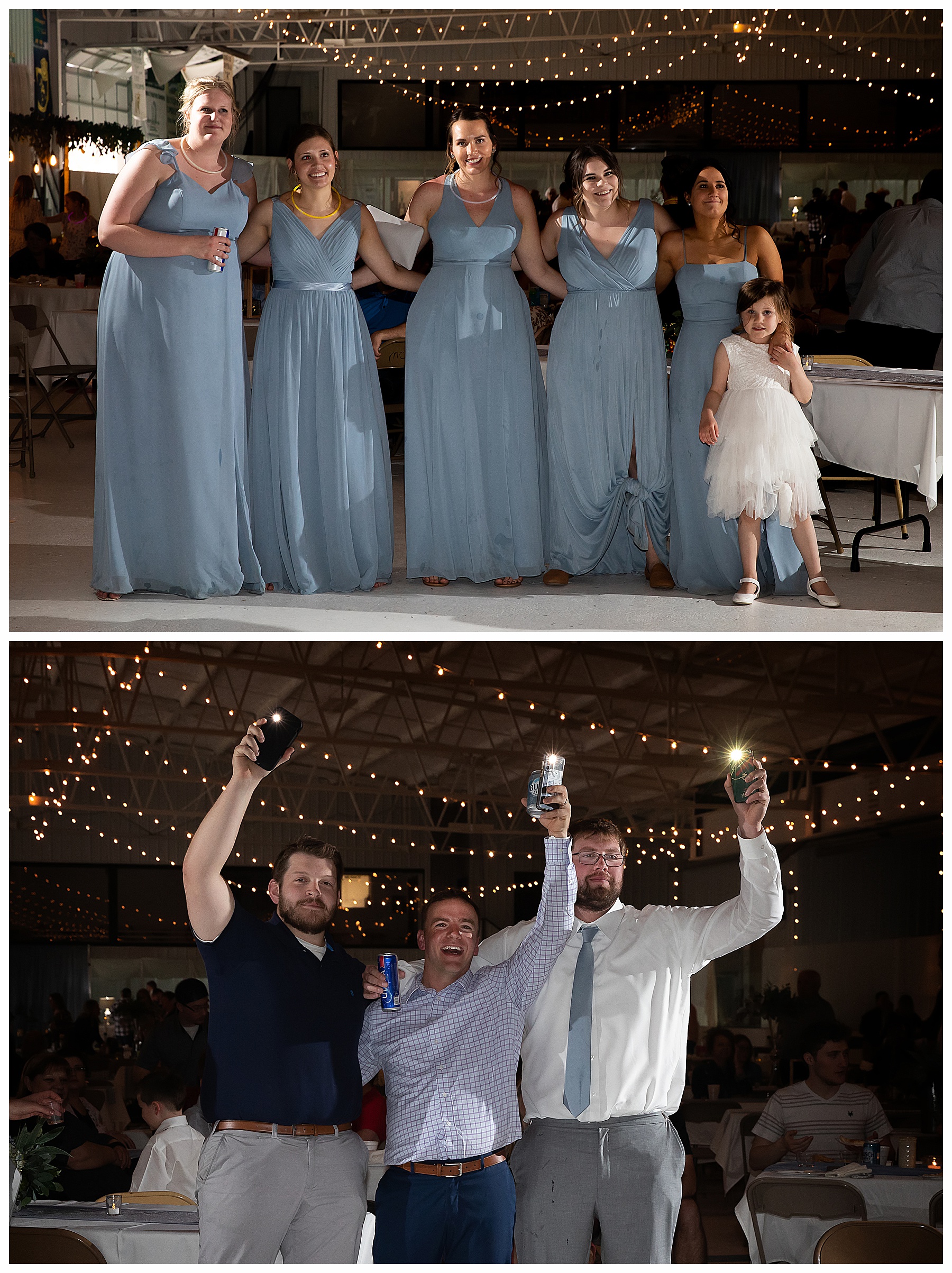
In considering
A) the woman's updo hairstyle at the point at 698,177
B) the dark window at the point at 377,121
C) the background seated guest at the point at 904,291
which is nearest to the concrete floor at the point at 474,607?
the woman's updo hairstyle at the point at 698,177

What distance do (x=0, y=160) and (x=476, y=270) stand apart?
190 centimetres

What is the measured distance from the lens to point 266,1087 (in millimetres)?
3312

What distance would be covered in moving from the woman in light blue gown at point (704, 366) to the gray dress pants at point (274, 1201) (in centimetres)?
289

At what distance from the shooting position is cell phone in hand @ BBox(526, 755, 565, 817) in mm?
3334

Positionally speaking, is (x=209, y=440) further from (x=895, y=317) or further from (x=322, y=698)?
(x=322, y=698)

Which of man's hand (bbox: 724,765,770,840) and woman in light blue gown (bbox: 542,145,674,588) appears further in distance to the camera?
woman in light blue gown (bbox: 542,145,674,588)

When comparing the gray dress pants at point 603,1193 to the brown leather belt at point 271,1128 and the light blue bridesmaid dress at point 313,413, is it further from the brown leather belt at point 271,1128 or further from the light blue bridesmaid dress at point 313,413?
the light blue bridesmaid dress at point 313,413

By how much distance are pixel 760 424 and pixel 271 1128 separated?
3.10 meters

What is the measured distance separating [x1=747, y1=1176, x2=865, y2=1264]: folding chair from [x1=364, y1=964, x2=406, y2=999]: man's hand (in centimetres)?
206

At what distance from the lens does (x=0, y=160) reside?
149 inches

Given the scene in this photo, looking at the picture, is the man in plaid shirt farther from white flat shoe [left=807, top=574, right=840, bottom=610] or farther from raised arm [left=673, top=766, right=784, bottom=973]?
white flat shoe [left=807, top=574, right=840, bottom=610]

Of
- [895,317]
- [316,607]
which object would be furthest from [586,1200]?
[895,317]

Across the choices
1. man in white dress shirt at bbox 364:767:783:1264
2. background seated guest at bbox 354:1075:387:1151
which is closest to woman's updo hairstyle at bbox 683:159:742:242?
man in white dress shirt at bbox 364:767:783:1264

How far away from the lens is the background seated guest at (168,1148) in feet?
17.4
